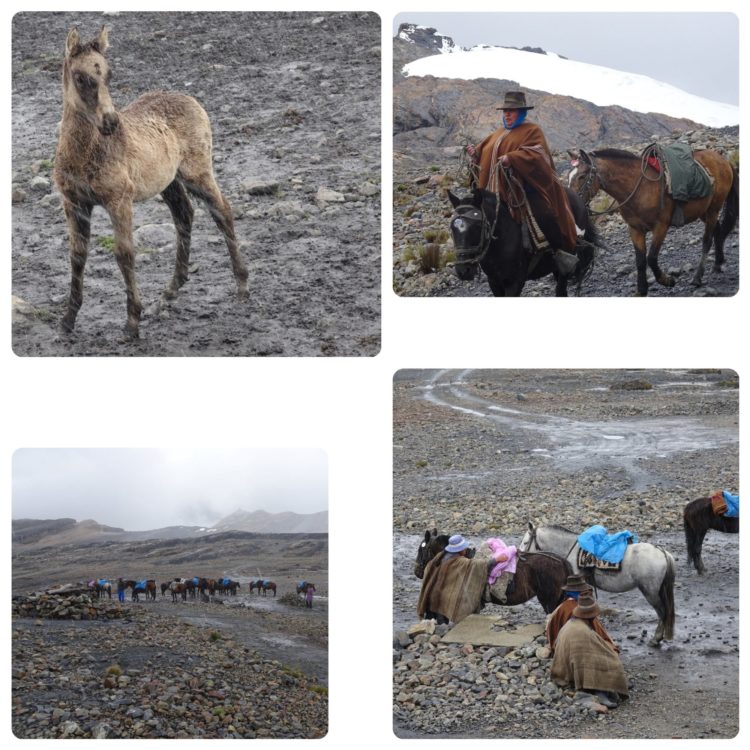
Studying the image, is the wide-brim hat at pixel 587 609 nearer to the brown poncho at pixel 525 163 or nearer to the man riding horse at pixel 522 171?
the man riding horse at pixel 522 171

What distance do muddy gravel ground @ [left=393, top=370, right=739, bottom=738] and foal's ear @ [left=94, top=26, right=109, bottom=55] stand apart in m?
1.77

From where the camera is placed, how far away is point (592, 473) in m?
5.38

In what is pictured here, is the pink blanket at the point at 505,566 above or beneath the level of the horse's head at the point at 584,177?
beneath

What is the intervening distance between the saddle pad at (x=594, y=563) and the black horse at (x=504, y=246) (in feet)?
3.48

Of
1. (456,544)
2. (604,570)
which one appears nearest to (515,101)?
(456,544)

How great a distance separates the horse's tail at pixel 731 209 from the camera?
554cm

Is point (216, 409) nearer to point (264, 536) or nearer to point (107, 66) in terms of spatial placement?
point (264, 536)

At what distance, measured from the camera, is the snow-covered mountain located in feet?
18.1

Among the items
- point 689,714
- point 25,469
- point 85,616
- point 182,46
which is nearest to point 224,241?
point 182,46

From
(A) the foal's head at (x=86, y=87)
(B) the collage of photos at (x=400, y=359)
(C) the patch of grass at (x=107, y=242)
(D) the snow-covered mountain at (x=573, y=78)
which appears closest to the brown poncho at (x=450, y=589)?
(B) the collage of photos at (x=400, y=359)

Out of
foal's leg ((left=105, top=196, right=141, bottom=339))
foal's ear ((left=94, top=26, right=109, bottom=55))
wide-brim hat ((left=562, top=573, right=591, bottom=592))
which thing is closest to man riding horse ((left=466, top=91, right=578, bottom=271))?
wide-brim hat ((left=562, top=573, right=591, bottom=592))

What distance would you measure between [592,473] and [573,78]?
5.27ft

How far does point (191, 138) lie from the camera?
559 centimetres

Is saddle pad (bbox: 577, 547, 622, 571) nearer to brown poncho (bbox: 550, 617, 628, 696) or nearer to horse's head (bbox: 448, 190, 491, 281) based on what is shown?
brown poncho (bbox: 550, 617, 628, 696)
